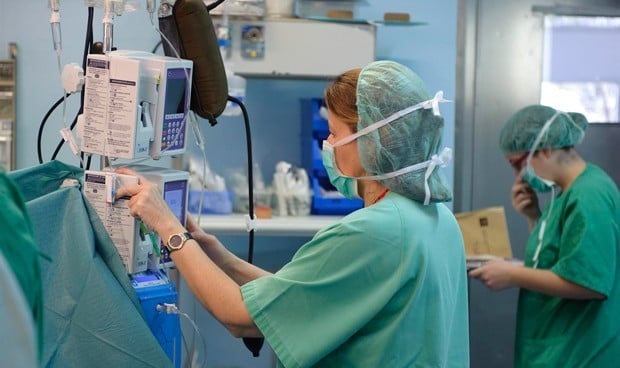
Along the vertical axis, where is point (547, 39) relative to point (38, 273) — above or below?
above

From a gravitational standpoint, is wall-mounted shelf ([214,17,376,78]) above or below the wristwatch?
above

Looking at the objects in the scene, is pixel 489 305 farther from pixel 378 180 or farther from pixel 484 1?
pixel 378 180

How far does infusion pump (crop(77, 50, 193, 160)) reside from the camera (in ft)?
5.40

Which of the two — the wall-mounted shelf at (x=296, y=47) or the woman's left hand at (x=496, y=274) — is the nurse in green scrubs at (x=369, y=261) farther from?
the wall-mounted shelf at (x=296, y=47)

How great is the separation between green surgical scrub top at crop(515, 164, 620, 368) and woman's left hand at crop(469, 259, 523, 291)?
4.1 inches

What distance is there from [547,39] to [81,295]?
8.60 feet

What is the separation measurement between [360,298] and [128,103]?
1.82ft

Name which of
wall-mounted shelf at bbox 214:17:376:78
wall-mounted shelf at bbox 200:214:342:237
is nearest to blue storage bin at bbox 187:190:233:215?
wall-mounted shelf at bbox 200:214:342:237

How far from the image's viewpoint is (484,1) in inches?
143

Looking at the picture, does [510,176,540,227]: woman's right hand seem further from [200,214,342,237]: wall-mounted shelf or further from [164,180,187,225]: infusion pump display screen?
[164,180,187,225]: infusion pump display screen

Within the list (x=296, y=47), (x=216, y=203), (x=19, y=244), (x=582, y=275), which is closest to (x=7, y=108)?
(x=216, y=203)

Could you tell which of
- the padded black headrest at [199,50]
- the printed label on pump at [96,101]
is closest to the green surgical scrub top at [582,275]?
the padded black headrest at [199,50]

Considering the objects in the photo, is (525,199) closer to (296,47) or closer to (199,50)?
(296,47)

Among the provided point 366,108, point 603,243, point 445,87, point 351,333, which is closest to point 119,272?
point 351,333
